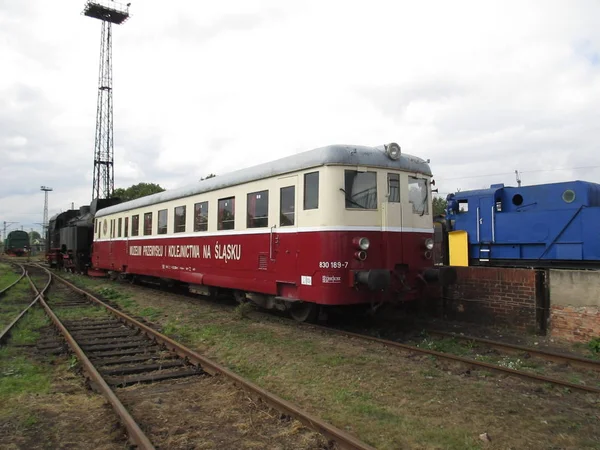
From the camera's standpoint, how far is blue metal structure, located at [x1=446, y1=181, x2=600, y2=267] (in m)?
9.90

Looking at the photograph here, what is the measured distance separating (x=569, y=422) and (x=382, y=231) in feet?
13.3

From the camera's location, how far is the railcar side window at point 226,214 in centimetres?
980

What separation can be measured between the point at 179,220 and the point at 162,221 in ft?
4.26

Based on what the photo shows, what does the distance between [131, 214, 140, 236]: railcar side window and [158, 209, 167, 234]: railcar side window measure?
210cm

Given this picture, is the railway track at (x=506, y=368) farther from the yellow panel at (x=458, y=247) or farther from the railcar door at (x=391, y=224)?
the yellow panel at (x=458, y=247)

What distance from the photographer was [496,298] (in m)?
8.29

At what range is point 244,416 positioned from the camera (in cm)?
425

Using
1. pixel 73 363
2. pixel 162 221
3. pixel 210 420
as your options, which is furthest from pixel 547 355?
pixel 162 221

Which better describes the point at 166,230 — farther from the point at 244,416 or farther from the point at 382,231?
the point at 244,416

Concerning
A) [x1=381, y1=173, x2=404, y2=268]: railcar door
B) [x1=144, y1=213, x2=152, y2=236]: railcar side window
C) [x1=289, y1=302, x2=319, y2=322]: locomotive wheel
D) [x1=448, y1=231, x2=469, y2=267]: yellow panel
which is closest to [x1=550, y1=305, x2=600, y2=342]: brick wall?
[x1=381, y1=173, x2=404, y2=268]: railcar door

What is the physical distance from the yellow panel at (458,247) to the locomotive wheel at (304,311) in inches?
210

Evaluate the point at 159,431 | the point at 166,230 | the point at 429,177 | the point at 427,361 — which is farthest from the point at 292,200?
the point at 166,230

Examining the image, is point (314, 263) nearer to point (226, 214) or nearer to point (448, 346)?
point (448, 346)

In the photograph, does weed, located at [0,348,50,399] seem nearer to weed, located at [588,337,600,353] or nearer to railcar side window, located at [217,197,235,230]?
railcar side window, located at [217,197,235,230]
